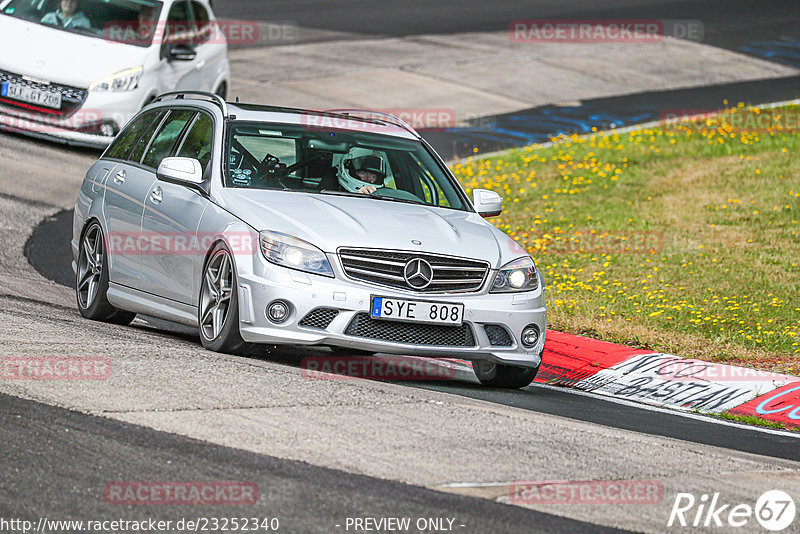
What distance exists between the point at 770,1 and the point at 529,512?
33927mm

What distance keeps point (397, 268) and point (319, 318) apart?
55cm

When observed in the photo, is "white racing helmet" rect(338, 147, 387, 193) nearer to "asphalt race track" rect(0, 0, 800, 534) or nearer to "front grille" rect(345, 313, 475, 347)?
"asphalt race track" rect(0, 0, 800, 534)

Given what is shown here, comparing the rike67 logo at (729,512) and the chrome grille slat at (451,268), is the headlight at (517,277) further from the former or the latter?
the rike67 logo at (729,512)

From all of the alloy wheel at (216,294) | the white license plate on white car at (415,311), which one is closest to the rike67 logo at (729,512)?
the white license plate on white car at (415,311)

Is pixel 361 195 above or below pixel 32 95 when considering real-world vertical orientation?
above

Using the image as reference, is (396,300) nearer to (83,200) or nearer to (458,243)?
(458,243)

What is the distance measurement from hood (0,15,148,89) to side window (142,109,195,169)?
659 centimetres

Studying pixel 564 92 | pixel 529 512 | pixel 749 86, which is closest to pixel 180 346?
pixel 529 512

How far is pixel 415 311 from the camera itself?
8.17m

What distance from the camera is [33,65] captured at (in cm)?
1631

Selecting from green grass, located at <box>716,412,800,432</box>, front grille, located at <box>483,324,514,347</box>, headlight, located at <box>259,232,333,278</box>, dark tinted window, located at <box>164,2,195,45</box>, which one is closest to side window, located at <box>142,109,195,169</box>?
headlight, located at <box>259,232,333,278</box>

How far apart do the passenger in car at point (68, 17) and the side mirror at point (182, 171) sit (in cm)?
891

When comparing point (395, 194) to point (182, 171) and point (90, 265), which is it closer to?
point (182, 171)

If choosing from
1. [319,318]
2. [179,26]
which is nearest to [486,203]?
[319,318]
